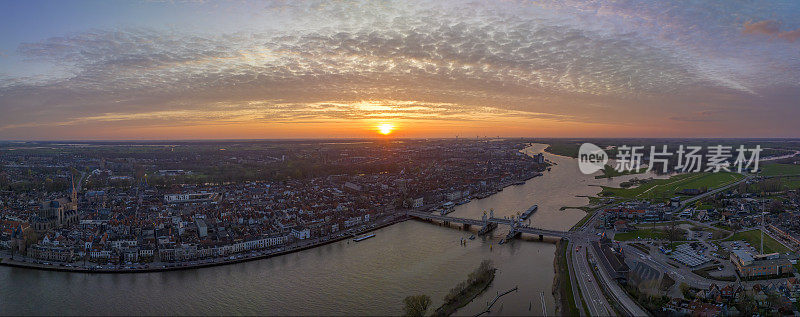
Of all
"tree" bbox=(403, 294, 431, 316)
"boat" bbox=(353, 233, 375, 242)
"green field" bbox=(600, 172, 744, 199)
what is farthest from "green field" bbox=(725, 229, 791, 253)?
"boat" bbox=(353, 233, 375, 242)

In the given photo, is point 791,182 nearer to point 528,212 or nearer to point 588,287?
point 528,212

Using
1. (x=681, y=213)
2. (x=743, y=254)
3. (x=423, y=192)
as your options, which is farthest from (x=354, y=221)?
(x=681, y=213)

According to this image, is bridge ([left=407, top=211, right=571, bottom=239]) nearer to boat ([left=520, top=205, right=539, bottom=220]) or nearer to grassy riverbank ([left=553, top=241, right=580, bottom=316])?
boat ([left=520, top=205, right=539, bottom=220])

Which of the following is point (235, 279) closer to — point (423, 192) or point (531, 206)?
point (423, 192)

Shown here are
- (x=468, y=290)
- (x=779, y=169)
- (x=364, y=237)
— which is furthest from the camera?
(x=779, y=169)

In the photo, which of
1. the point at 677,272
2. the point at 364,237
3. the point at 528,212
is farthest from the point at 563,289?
the point at 528,212

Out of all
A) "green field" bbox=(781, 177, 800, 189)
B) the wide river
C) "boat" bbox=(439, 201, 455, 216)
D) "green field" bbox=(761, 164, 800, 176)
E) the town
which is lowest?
the wide river

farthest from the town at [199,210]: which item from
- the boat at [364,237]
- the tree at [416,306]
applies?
the tree at [416,306]
